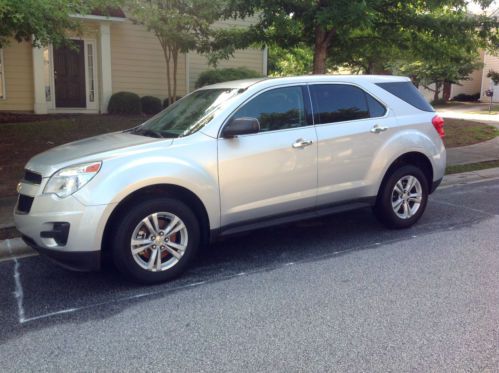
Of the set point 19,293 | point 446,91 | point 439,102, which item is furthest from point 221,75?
point 446,91

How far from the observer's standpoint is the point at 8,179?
8297mm

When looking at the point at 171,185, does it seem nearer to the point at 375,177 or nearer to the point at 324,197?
the point at 324,197

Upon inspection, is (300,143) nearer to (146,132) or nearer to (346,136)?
(346,136)

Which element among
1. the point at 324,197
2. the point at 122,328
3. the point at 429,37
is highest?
the point at 429,37

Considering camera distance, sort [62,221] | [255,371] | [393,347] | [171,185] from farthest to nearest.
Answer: [171,185]
[62,221]
[393,347]
[255,371]

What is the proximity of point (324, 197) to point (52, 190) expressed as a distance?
272 cm

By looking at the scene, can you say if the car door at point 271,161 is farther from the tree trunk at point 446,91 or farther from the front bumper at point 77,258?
the tree trunk at point 446,91

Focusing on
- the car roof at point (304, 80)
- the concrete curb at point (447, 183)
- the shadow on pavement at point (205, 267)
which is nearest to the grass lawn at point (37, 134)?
the concrete curb at point (447, 183)

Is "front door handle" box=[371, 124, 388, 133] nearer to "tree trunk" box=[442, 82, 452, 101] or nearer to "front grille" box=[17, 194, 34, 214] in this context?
"front grille" box=[17, 194, 34, 214]

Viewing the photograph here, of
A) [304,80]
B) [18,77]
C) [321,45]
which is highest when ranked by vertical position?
[321,45]

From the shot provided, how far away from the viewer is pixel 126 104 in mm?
15594

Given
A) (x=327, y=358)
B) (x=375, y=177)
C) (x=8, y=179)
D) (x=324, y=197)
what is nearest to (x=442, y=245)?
(x=375, y=177)

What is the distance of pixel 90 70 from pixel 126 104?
82.2 inches

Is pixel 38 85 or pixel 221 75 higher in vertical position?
pixel 221 75
